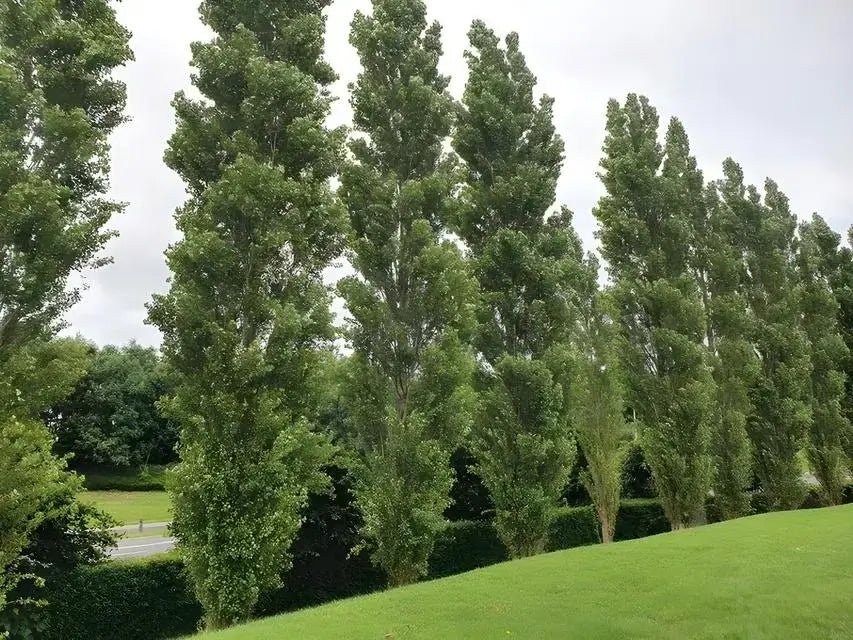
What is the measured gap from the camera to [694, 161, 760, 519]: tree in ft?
78.3

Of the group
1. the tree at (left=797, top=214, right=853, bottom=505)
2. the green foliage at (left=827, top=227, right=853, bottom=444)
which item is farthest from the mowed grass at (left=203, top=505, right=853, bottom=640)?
the green foliage at (left=827, top=227, right=853, bottom=444)

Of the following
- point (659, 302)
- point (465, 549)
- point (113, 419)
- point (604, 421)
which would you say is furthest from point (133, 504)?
point (659, 302)

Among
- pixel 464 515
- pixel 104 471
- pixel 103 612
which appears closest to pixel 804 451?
pixel 464 515

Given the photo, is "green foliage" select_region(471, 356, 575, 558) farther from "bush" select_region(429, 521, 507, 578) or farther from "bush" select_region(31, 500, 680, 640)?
"bush" select_region(429, 521, 507, 578)

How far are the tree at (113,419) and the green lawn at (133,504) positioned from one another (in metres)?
3.49

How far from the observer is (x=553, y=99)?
853 inches

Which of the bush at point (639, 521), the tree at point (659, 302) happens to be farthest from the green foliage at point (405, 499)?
the bush at point (639, 521)

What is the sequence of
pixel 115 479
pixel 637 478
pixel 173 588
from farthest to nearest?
pixel 115 479
pixel 637 478
pixel 173 588

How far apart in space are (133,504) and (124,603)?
36.6 meters

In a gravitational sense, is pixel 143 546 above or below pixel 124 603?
below

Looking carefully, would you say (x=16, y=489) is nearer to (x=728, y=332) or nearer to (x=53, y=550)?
(x=53, y=550)

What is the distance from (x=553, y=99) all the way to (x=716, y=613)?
18066 millimetres

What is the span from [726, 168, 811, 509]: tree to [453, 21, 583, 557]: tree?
12.4m

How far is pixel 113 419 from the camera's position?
178ft
